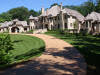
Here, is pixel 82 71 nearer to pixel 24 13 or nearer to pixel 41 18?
pixel 41 18

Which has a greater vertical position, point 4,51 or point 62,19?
point 62,19

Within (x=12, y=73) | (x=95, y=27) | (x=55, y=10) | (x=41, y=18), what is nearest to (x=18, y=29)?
(x=41, y=18)

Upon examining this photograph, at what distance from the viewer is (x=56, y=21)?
42.2 metres

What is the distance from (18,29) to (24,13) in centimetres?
3980

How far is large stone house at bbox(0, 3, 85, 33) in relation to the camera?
38469 millimetres

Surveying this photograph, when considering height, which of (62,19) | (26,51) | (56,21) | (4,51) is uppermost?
(62,19)

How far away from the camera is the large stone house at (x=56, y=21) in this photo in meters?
38.5

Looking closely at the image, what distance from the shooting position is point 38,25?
1983 inches

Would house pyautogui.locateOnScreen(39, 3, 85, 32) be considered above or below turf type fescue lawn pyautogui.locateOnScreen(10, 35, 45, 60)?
above

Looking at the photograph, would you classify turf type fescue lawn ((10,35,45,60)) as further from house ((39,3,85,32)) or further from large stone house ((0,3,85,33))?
house ((39,3,85,32))

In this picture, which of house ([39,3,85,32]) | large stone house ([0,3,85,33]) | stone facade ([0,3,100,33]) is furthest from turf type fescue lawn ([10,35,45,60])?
house ([39,3,85,32])

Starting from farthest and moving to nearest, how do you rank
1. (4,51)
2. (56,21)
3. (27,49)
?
1. (56,21)
2. (27,49)
3. (4,51)

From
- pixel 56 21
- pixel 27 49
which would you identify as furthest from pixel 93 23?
pixel 27 49

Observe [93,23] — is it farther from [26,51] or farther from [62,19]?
[26,51]
